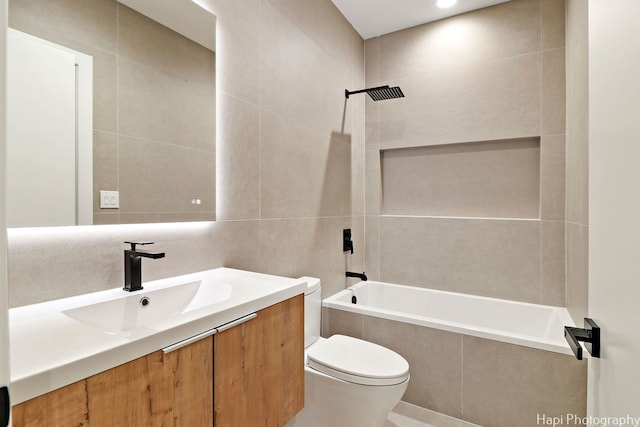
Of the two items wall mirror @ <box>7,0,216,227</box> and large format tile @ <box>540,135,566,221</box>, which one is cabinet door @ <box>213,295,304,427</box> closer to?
wall mirror @ <box>7,0,216,227</box>

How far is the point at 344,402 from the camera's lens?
63.6 inches

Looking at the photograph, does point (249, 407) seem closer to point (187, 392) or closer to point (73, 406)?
point (187, 392)

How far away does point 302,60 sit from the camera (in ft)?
7.19

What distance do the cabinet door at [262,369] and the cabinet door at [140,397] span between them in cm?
5

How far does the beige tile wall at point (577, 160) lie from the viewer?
171 centimetres

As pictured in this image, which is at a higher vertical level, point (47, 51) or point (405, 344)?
point (47, 51)

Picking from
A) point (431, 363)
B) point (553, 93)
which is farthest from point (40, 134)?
point (553, 93)

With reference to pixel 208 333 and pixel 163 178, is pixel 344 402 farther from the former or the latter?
pixel 163 178

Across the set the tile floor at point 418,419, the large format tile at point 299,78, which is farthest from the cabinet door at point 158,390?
the tile floor at point 418,419

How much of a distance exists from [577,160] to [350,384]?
6.05 ft

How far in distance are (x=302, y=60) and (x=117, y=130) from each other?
1.40 metres

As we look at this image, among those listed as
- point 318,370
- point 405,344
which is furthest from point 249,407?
point 405,344

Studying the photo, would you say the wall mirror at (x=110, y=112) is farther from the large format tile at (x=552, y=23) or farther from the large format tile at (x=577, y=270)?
the large format tile at (x=552, y=23)

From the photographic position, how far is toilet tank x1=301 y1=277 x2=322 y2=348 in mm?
1849
